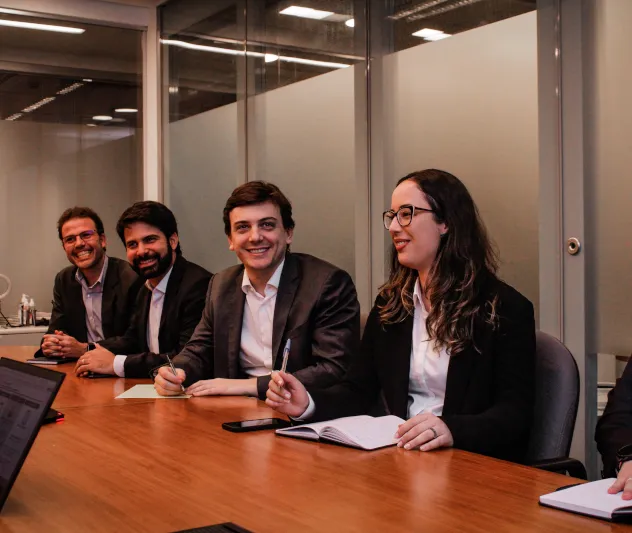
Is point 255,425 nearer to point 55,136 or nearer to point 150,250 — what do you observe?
point 150,250

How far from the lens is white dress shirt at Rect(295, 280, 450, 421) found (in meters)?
2.56

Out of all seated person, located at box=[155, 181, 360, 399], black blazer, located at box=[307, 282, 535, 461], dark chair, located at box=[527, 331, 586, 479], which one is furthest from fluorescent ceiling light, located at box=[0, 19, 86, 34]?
dark chair, located at box=[527, 331, 586, 479]

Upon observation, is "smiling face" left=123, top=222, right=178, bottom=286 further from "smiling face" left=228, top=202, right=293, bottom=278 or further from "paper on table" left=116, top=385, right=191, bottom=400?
"paper on table" left=116, top=385, right=191, bottom=400

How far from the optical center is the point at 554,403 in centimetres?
239

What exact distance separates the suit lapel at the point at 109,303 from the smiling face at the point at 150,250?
68 cm

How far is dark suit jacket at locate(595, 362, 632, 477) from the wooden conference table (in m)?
0.41

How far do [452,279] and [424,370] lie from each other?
11.4 inches

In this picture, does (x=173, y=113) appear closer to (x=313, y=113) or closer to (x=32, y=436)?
(x=313, y=113)

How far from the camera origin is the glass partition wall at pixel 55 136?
6.41 m

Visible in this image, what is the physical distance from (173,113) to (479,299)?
473 centimetres

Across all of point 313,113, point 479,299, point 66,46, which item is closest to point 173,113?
point 66,46

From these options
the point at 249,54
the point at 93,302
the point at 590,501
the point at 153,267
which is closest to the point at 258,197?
the point at 153,267

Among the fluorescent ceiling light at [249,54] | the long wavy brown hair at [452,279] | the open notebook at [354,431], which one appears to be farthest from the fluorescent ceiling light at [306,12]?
the open notebook at [354,431]

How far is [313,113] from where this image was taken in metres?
5.17
